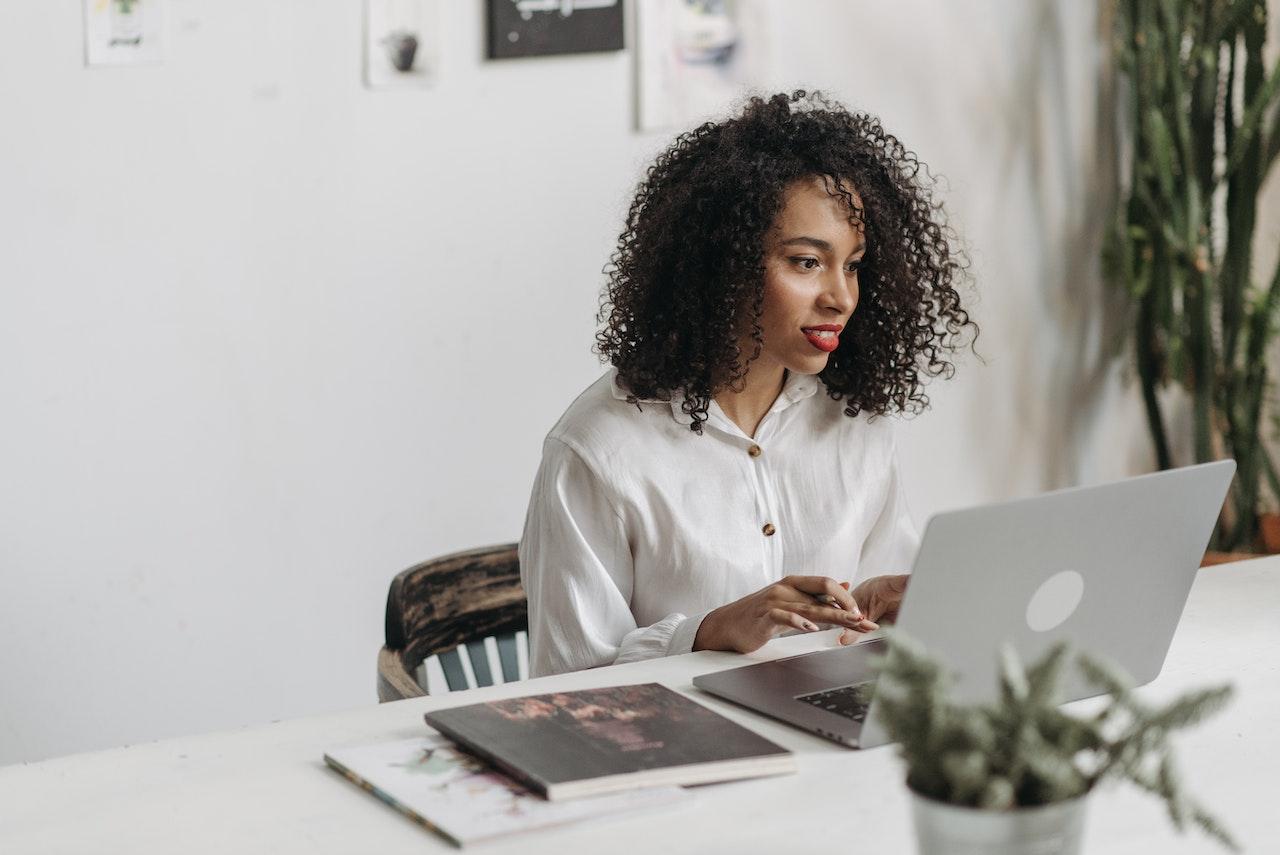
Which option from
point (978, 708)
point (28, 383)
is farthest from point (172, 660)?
point (978, 708)

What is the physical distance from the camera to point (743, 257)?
6.11 feet

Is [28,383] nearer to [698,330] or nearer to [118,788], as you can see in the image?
[698,330]

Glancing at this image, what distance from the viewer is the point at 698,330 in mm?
1893

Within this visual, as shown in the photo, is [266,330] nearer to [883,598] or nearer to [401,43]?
[401,43]

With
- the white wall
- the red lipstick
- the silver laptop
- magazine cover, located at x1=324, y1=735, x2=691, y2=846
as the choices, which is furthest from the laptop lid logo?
the white wall

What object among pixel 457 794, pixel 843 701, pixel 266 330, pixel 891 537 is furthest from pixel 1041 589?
pixel 266 330

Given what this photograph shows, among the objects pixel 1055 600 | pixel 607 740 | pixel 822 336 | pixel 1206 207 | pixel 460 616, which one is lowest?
pixel 460 616

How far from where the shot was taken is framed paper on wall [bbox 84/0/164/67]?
2.24m

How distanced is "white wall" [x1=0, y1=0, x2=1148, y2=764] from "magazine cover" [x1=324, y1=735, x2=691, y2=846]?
123cm

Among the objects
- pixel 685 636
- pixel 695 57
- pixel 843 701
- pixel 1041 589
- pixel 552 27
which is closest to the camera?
pixel 1041 589

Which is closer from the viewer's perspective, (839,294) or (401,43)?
(839,294)

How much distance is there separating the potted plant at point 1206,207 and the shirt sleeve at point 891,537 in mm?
1408

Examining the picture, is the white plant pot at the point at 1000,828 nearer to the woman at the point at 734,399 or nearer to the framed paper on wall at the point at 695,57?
the woman at the point at 734,399

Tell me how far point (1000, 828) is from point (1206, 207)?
2.58m
